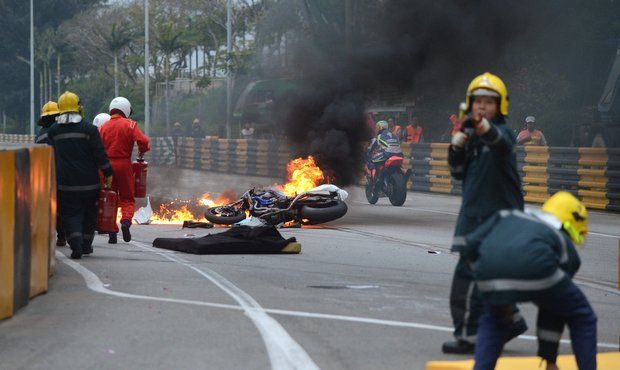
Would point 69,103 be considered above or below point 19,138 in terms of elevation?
above

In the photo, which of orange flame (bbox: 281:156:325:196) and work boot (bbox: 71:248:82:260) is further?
orange flame (bbox: 281:156:325:196)

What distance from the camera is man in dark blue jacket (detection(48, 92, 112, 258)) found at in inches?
498

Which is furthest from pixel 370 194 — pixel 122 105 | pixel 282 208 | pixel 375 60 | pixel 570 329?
pixel 570 329

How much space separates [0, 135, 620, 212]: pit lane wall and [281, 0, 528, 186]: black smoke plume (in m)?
1.13

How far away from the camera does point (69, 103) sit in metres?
12.7

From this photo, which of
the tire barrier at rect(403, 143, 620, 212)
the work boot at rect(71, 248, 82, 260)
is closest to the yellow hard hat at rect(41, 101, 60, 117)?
the work boot at rect(71, 248, 82, 260)

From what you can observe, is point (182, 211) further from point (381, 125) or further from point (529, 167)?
point (529, 167)

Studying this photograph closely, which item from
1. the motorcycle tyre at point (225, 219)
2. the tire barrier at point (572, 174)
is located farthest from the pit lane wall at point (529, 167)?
the motorcycle tyre at point (225, 219)

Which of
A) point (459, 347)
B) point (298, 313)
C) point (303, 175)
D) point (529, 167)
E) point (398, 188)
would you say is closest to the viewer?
point (459, 347)

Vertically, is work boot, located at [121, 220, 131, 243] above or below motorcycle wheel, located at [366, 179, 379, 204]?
above

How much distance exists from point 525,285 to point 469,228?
1.54m

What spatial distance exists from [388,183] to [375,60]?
2415 millimetres

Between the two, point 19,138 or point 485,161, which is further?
point 19,138

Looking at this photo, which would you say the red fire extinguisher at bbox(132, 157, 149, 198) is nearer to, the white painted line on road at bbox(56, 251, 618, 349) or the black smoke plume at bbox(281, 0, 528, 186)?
the white painted line on road at bbox(56, 251, 618, 349)
